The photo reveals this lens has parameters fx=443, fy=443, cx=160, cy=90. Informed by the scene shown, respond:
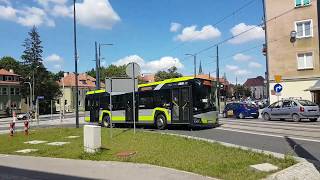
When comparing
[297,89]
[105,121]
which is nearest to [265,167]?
[105,121]

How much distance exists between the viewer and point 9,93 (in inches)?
3851

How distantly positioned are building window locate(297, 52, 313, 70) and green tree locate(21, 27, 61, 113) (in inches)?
2614

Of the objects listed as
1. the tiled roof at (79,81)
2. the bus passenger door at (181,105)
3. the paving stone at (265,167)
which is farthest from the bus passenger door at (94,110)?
the tiled roof at (79,81)

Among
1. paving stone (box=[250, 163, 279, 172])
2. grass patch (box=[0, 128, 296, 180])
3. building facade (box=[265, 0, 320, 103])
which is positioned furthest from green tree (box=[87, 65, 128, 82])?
paving stone (box=[250, 163, 279, 172])

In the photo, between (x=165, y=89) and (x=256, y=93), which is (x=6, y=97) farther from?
(x=256, y=93)

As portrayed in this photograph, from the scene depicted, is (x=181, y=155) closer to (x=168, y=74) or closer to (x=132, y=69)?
(x=132, y=69)

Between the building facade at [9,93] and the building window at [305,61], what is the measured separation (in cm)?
6863

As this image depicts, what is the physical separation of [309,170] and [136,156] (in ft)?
16.0

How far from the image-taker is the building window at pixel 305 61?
1591 inches


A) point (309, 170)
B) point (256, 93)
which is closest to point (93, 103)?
point (309, 170)

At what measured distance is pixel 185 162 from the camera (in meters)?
11.0

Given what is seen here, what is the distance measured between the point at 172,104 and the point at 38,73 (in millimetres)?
78351

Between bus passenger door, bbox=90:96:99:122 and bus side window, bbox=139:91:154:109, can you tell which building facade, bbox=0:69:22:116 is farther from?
bus side window, bbox=139:91:154:109

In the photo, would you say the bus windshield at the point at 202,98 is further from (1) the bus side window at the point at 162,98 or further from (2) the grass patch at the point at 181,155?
(2) the grass patch at the point at 181,155
